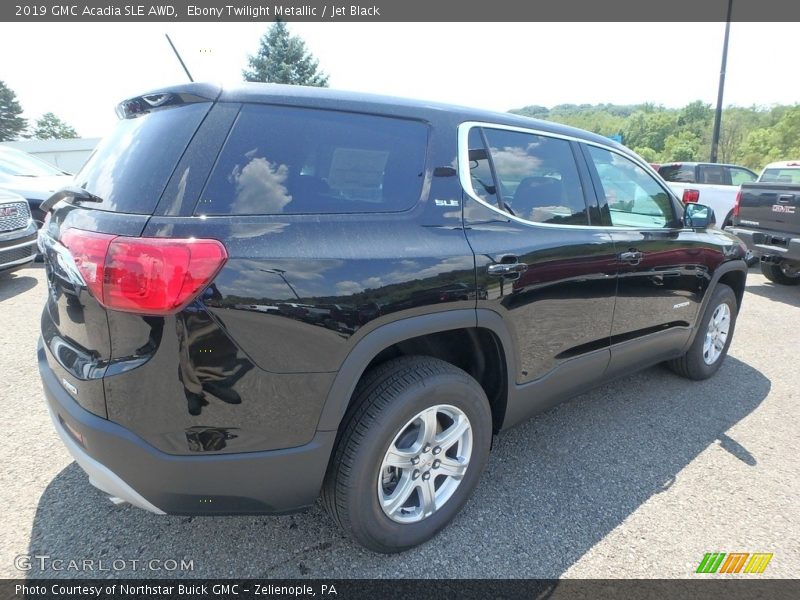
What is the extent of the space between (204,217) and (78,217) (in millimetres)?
571

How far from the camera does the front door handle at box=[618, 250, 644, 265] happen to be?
278 cm

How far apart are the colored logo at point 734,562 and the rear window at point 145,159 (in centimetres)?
264

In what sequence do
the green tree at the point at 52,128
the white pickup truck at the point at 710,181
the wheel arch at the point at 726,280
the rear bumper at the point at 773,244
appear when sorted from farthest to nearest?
the green tree at the point at 52,128 < the white pickup truck at the point at 710,181 < the rear bumper at the point at 773,244 < the wheel arch at the point at 726,280

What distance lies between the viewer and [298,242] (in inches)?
63.1

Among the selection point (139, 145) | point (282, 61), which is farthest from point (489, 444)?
point (282, 61)

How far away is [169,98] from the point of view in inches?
68.3

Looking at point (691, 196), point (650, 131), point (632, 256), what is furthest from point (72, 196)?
point (650, 131)

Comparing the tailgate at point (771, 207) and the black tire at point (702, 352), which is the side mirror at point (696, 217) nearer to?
the black tire at point (702, 352)

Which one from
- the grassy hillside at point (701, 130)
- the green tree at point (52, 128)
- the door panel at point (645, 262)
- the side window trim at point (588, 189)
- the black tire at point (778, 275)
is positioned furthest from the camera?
the green tree at point (52, 128)

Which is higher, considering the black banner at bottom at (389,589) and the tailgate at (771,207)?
the tailgate at (771,207)

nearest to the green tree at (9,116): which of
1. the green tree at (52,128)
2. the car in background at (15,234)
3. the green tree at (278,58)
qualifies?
the green tree at (52,128)

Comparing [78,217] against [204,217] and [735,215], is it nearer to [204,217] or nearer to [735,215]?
[204,217]

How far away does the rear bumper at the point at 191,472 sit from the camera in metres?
1.55

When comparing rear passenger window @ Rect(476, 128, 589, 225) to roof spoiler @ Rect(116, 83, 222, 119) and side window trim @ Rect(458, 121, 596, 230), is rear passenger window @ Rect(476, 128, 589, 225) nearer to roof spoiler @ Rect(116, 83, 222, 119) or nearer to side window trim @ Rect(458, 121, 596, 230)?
side window trim @ Rect(458, 121, 596, 230)
